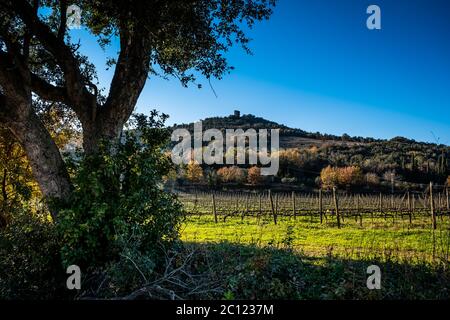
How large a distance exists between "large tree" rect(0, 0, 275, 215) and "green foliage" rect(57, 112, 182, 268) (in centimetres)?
101

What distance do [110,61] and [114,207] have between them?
653 centimetres

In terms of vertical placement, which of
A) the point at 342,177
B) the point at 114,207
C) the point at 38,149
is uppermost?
the point at 38,149

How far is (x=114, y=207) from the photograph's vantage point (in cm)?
765

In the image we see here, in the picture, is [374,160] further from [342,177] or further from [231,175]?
[231,175]

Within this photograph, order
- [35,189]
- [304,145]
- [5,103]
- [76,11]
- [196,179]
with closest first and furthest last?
[5,103] → [76,11] → [35,189] → [196,179] → [304,145]

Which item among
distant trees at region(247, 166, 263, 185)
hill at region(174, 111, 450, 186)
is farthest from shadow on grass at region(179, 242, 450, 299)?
distant trees at region(247, 166, 263, 185)

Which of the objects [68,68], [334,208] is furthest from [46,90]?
[334,208]

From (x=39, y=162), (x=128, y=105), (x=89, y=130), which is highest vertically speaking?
(x=128, y=105)

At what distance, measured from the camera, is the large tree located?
8984mm

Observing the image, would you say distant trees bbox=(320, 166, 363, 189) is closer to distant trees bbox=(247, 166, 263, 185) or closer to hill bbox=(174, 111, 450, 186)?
hill bbox=(174, 111, 450, 186)

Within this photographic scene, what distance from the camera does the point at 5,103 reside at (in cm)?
887
